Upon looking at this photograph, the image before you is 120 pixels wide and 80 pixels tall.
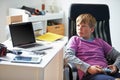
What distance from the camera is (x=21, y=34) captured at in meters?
2.26

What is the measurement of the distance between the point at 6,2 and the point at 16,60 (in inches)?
70.3

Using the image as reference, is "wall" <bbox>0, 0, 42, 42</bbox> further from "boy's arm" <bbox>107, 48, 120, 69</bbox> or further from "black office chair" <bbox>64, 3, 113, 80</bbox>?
"boy's arm" <bbox>107, 48, 120, 69</bbox>

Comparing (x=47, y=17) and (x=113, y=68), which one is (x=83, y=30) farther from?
(x=47, y=17)

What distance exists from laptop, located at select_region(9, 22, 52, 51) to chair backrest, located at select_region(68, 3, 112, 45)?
466 millimetres

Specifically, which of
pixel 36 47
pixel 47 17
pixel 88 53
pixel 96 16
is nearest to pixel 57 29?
pixel 47 17

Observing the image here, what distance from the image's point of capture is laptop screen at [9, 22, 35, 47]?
2.20 metres

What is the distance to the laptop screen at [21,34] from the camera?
86.5 inches

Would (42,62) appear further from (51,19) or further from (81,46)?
(51,19)

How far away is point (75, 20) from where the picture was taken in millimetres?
2648

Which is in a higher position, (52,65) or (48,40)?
(48,40)

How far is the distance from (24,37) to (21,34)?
0.04 m

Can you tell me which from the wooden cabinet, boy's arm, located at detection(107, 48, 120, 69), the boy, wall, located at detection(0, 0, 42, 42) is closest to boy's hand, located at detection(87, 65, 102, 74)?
the boy

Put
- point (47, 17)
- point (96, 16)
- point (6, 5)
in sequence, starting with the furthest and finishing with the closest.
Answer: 1. point (47, 17)
2. point (6, 5)
3. point (96, 16)

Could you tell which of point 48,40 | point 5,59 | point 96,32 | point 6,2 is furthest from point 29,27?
point 6,2
